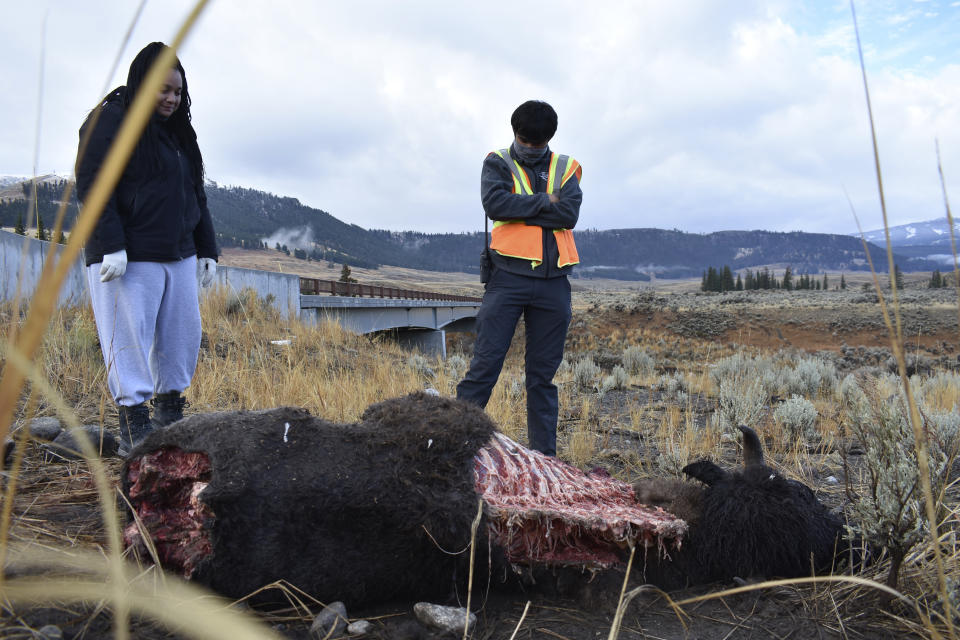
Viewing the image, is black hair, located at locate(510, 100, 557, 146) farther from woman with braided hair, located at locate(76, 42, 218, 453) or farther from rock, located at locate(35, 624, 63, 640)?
rock, located at locate(35, 624, 63, 640)

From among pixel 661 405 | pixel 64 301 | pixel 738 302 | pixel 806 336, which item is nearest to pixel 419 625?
pixel 661 405

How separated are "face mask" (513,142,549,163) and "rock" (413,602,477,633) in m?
2.68

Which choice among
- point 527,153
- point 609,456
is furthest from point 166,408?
point 609,456

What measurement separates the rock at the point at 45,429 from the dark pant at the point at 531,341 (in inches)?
83.4

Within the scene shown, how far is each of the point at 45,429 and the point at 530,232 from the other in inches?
110

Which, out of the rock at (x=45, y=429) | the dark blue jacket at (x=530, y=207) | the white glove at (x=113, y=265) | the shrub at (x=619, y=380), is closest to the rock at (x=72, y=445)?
the rock at (x=45, y=429)

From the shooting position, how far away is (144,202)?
9.55 feet

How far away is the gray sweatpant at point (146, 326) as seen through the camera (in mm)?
2824

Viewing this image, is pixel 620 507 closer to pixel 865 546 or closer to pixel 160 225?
pixel 865 546

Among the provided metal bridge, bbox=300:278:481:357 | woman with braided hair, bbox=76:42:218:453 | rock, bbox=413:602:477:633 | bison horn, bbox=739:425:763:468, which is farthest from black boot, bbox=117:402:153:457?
metal bridge, bbox=300:278:481:357

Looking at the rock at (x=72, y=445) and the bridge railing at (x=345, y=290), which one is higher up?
the bridge railing at (x=345, y=290)

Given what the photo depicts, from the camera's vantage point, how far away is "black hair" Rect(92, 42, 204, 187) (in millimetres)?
2861

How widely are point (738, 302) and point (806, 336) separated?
1276 cm

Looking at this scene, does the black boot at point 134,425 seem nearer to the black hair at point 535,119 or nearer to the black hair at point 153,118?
the black hair at point 153,118
